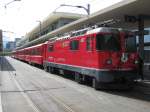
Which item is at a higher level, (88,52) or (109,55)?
(88,52)

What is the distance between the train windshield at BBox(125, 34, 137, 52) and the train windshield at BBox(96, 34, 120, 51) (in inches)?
22.0

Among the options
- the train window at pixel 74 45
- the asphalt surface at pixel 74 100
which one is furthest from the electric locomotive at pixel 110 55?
the train window at pixel 74 45

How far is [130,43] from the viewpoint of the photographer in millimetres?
18906

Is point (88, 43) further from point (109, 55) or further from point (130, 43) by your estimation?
point (130, 43)

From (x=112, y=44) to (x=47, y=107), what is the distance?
20.5 feet

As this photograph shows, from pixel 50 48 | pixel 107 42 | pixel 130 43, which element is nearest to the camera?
pixel 107 42

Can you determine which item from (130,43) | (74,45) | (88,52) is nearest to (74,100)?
(88,52)

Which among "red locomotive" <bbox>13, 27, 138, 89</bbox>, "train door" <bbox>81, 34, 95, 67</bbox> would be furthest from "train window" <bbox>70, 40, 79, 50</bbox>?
"red locomotive" <bbox>13, 27, 138, 89</bbox>

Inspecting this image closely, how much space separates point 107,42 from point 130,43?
4.34 ft

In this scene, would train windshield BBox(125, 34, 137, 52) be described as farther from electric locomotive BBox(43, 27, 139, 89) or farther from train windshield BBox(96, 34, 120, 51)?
train windshield BBox(96, 34, 120, 51)

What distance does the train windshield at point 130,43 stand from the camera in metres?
18.7

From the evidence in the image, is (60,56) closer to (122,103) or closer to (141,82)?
(141,82)

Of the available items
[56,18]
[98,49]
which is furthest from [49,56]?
[56,18]

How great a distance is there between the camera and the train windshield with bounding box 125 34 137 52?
18.7m
